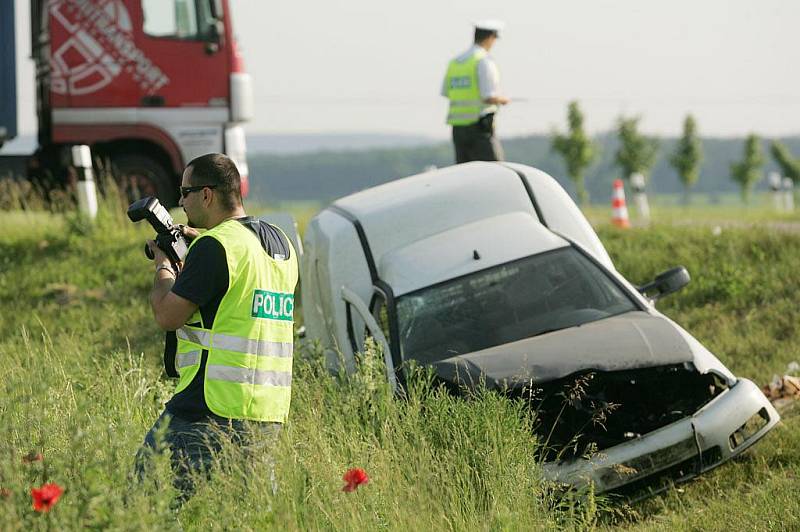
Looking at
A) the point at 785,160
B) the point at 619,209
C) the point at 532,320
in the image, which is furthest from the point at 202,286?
the point at 785,160

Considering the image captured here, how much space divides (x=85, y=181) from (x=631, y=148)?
104 meters

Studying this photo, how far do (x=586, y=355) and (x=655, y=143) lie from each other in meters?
117

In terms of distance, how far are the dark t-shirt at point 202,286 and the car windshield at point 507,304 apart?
255 cm

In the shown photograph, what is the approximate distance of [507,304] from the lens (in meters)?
7.71

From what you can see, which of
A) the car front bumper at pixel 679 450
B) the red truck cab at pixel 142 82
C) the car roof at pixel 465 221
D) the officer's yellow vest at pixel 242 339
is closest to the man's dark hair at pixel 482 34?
the car roof at pixel 465 221

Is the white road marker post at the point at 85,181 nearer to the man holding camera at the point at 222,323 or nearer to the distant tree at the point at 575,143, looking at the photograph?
the man holding camera at the point at 222,323

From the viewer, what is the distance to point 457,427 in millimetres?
5855

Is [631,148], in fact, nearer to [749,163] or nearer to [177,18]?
[749,163]

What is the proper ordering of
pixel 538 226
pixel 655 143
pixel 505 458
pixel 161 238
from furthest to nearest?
pixel 655 143 < pixel 538 226 < pixel 505 458 < pixel 161 238

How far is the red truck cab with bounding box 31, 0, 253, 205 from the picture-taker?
14.6 meters

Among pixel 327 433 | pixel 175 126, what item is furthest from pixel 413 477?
pixel 175 126

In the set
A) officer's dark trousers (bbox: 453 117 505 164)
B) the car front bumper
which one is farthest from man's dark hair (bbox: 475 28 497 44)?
the car front bumper

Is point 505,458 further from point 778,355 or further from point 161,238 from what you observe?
point 778,355

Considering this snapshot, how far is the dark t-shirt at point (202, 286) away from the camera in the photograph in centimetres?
473
